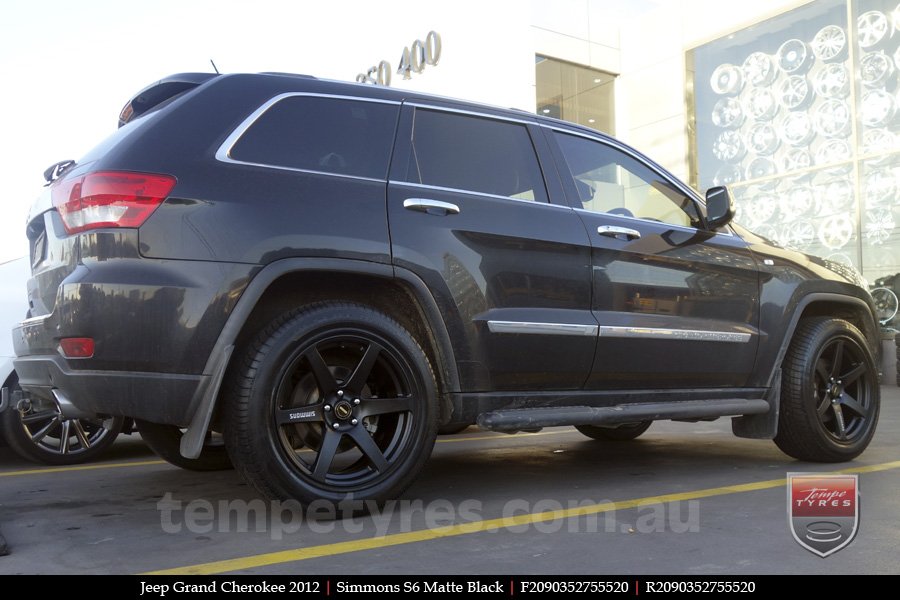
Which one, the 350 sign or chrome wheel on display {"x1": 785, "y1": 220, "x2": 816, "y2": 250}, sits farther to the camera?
the 350 sign

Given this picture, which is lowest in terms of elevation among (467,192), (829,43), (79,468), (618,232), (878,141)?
(79,468)

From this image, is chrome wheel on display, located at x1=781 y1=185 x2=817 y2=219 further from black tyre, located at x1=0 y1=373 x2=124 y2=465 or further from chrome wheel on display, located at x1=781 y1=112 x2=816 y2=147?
black tyre, located at x1=0 y1=373 x2=124 y2=465

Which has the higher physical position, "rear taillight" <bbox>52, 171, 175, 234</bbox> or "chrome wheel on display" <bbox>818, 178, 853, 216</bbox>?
"chrome wheel on display" <bbox>818, 178, 853, 216</bbox>

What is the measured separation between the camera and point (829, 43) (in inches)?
505

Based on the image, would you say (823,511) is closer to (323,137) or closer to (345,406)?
(345,406)

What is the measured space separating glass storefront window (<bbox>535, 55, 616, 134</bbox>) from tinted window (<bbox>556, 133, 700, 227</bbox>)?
10.8 meters

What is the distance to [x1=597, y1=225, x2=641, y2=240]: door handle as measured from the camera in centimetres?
397

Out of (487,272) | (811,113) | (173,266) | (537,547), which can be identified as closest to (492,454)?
(487,272)

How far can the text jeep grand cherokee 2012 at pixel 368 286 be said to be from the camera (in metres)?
2.99

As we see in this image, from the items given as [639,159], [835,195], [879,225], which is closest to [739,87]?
[835,195]

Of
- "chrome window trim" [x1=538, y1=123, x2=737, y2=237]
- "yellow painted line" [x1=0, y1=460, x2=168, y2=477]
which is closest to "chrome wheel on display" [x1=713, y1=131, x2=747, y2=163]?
A: "chrome window trim" [x1=538, y1=123, x2=737, y2=237]

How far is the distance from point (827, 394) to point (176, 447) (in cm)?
361
